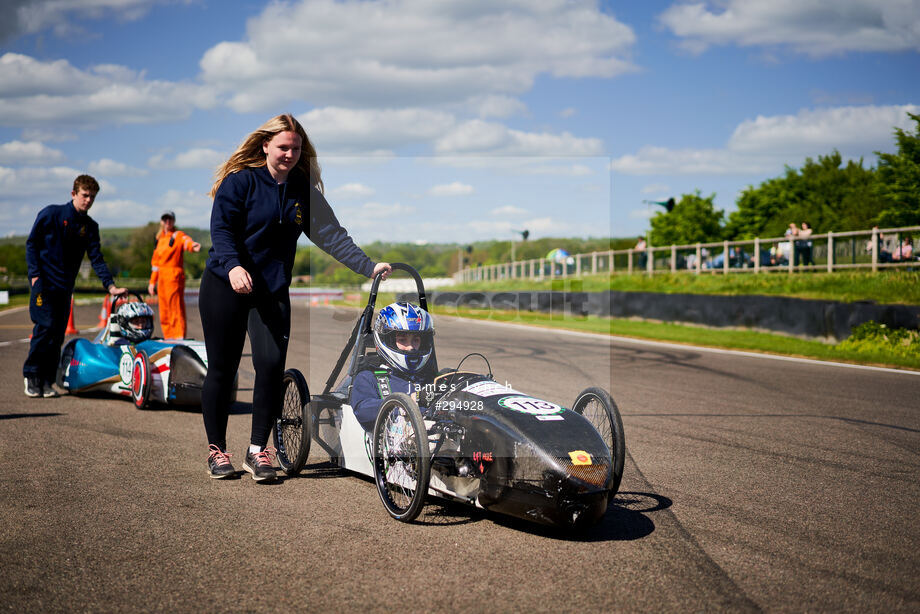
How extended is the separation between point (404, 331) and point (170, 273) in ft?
23.4

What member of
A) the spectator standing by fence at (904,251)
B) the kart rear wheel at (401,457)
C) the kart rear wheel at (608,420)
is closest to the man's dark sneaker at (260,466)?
the kart rear wheel at (401,457)

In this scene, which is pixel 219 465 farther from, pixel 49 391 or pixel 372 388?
pixel 49 391

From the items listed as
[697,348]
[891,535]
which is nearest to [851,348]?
[697,348]

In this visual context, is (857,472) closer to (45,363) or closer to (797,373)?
(797,373)

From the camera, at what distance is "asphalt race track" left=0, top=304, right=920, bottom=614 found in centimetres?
316

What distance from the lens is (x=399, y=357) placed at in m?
4.85

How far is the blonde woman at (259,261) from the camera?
4.75 m

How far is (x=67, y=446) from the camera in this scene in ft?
19.1

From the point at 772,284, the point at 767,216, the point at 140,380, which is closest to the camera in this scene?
the point at 140,380

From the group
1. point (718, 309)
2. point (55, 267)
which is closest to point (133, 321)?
point (55, 267)

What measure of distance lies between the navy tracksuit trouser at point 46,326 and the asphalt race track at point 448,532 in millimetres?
802

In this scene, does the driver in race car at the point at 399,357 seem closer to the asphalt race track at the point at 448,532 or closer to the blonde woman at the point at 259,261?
the blonde woman at the point at 259,261

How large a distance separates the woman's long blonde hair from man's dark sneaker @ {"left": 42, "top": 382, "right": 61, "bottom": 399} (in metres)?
4.46

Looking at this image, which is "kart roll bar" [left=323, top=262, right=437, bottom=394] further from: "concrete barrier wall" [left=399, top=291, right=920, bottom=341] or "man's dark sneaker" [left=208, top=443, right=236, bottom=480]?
"concrete barrier wall" [left=399, top=291, right=920, bottom=341]
